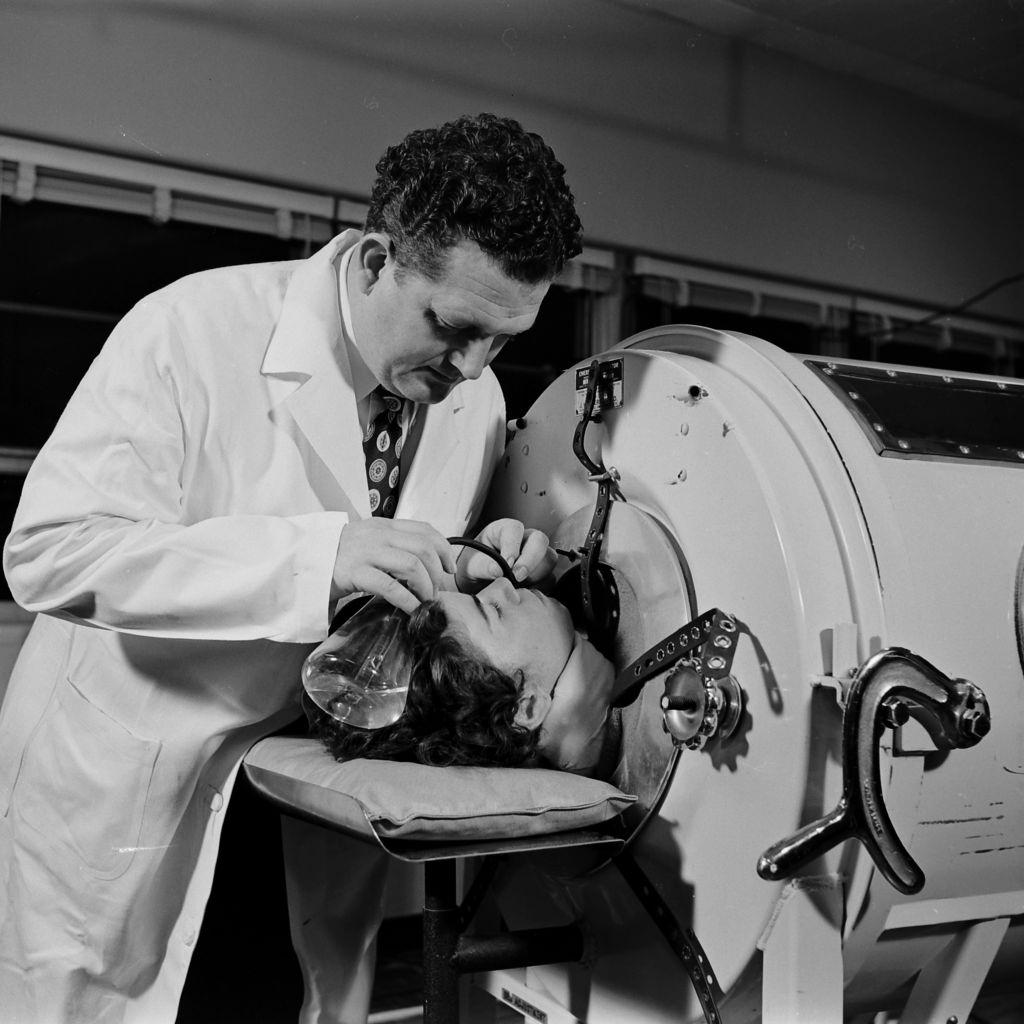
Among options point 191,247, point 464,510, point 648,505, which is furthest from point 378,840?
point 191,247

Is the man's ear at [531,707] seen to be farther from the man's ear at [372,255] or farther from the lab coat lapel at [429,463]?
the man's ear at [372,255]

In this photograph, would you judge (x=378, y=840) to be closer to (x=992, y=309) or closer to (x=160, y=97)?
(x=160, y=97)

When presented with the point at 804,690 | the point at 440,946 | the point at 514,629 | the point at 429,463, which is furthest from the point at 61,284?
the point at 804,690

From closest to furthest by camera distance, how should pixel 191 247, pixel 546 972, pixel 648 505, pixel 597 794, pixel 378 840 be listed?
pixel 378 840 < pixel 597 794 < pixel 648 505 < pixel 546 972 < pixel 191 247

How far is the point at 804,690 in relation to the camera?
1137 millimetres

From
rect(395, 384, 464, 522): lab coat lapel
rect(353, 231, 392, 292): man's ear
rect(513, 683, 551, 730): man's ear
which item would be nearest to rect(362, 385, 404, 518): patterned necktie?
rect(395, 384, 464, 522): lab coat lapel

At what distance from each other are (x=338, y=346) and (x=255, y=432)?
17 centimetres

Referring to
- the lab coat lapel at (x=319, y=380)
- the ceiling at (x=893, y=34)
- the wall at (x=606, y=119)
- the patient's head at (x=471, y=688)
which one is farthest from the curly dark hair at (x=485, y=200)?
the ceiling at (x=893, y=34)

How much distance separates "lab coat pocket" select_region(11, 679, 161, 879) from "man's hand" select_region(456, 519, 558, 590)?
0.48 m

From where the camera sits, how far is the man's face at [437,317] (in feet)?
4.44

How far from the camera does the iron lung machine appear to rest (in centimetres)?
113

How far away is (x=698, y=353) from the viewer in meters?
1.49

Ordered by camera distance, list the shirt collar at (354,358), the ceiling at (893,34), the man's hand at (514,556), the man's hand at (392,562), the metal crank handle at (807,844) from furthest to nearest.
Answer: the ceiling at (893,34), the shirt collar at (354,358), the man's hand at (514,556), the man's hand at (392,562), the metal crank handle at (807,844)

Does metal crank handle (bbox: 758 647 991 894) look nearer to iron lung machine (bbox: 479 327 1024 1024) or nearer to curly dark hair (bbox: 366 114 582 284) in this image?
iron lung machine (bbox: 479 327 1024 1024)
